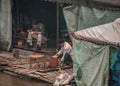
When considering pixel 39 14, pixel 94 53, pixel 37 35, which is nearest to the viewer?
pixel 94 53

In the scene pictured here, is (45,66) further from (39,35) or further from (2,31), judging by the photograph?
(2,31)

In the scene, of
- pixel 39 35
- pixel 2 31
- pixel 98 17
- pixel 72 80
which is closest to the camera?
pixel 72 80

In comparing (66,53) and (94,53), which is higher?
(94,53)

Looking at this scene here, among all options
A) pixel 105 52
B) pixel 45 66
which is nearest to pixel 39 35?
pixel 45 66

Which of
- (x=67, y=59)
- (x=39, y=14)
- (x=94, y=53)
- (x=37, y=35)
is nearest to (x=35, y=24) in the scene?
(x=39, y=14)

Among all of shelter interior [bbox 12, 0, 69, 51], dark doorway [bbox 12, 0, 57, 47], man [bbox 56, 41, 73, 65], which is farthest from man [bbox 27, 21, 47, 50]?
man [bbox 56, 41, 73, 65]

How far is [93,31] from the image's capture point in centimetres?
1351

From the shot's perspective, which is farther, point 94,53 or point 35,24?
point 35,24

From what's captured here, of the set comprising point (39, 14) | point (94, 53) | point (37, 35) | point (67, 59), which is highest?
point (39, 14)

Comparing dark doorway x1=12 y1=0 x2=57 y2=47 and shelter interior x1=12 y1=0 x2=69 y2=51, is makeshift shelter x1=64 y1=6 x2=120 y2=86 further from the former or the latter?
dark doorway x1=12 y1=0 x2=57 y2=47

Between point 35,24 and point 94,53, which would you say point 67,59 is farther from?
point 35,24

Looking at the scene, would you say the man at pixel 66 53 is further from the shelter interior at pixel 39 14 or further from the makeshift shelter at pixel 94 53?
the shelter interior at pixel 39 14

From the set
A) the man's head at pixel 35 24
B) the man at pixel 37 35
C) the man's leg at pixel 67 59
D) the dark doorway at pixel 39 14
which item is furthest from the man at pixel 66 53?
the dark doorway at pixel 39 14

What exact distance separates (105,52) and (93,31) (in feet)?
3.92
